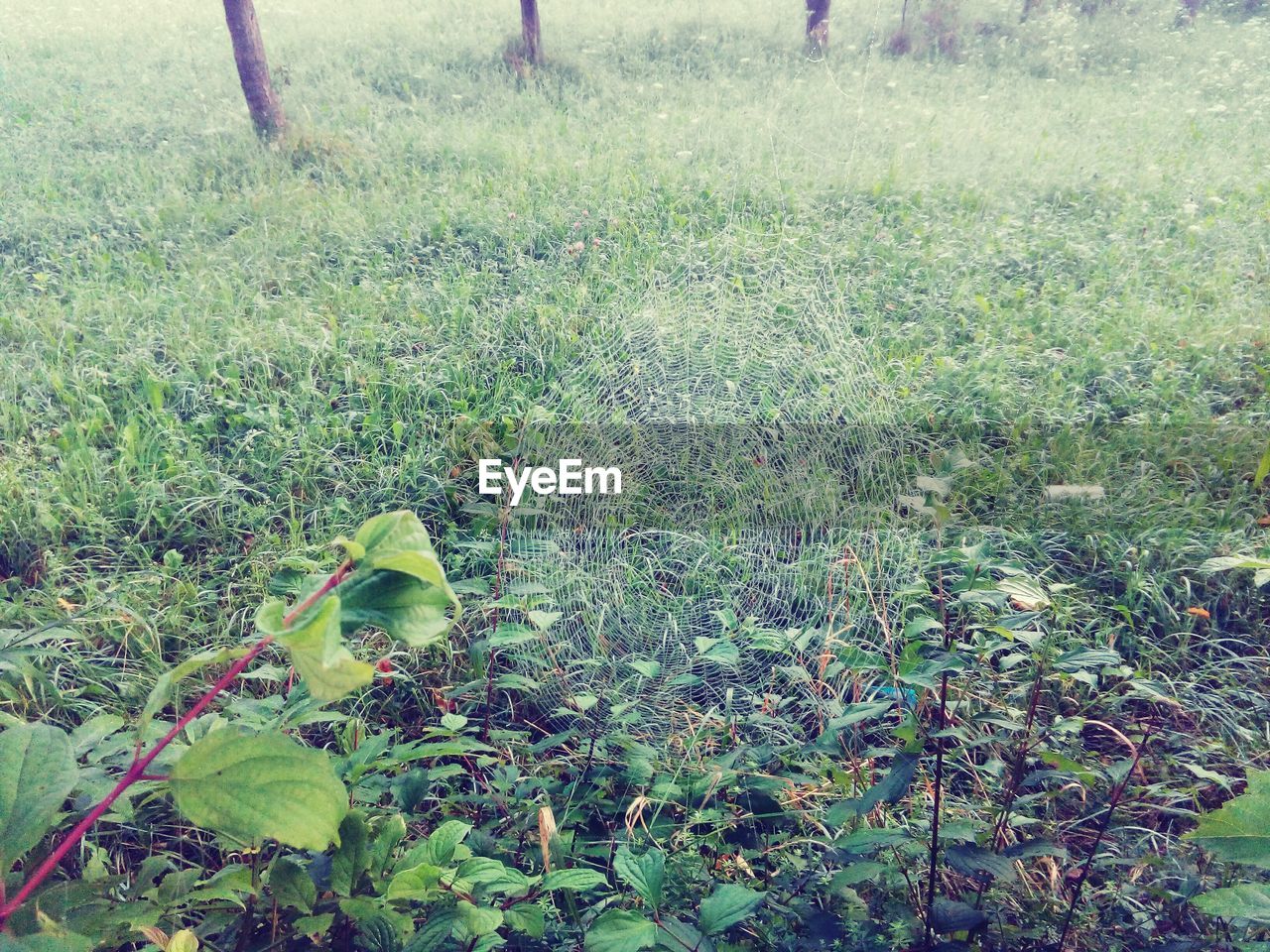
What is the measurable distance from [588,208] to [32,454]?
1808 millimetres

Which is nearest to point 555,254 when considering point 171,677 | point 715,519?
point 715,519

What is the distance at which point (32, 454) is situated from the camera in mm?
1918

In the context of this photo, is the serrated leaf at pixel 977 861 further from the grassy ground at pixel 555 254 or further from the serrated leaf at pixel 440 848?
the grassy ground at pixel 555 254

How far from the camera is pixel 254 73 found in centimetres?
314

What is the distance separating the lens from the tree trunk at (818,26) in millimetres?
3105

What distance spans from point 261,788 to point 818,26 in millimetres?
3434

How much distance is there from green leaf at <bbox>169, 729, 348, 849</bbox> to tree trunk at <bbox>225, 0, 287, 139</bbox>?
10.9ft

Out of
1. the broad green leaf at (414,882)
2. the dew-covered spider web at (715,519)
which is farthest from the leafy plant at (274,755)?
the dew-covered spider web at (715,519)

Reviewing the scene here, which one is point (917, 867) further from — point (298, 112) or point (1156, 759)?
point (298, 112)

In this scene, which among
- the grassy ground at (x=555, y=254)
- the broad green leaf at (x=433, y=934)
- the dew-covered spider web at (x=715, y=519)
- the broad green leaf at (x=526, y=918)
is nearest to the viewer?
the broad green leaf at (x=433, y=934)

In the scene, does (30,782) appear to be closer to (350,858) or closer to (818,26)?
(350,858)

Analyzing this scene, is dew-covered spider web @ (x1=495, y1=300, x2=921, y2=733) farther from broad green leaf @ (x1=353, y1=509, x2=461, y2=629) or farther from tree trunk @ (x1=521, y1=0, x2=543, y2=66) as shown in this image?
tree trunk @ (x1=521, y1=0, x2=543, y2=66)

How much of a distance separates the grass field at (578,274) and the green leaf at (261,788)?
2.70ft

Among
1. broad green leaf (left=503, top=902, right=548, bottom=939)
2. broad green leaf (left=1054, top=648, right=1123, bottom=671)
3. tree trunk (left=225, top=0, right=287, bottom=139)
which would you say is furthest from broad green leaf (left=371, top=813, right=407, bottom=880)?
tree trunk (left=225, top=0, right=287, bottom=139)
